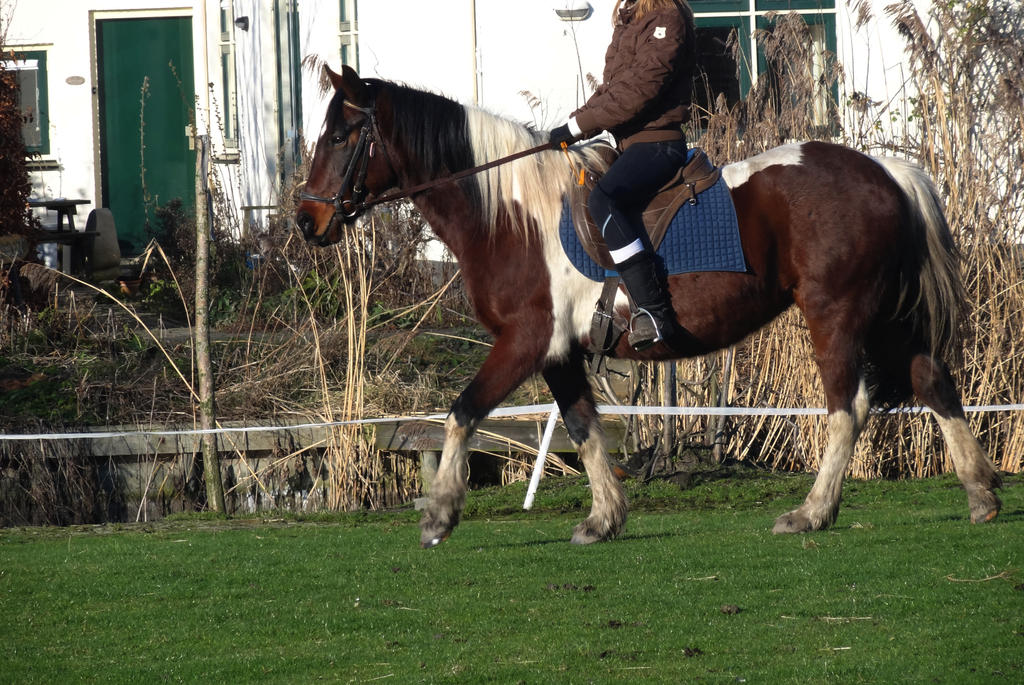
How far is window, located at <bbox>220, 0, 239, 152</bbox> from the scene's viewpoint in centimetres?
1544

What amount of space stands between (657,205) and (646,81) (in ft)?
1.84

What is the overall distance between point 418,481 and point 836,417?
3.99 m

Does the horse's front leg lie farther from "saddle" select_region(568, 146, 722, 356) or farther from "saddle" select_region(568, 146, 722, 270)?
→ "saddle" select_region(568, 146, 722, 270)

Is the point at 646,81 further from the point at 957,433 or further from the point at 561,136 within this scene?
the point at 957,433

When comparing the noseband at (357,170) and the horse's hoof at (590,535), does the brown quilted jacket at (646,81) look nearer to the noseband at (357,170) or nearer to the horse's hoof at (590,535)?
the noseband at (357,170)

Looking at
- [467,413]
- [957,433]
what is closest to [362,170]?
[467,413]

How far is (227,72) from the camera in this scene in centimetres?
1592

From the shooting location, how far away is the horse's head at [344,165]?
5.75 m

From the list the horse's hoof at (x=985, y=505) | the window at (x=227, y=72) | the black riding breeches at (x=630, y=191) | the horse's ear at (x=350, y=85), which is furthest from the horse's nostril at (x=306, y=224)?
the window at (x=227, y=72)

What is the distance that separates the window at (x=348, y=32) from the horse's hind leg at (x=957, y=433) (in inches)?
355

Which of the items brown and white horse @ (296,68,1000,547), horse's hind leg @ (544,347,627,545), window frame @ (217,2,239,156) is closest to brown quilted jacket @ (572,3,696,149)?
brown and white horse @ (296,68,1000,547)

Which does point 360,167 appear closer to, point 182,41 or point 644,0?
point 644,0

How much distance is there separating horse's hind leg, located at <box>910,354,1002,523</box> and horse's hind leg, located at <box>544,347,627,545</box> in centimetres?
150

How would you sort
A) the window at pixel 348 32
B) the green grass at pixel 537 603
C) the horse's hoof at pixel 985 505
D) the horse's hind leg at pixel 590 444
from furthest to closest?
the window at pixel 348 32
the horse's hind leg at pixel 590 444
the horse's hoof at pixel 985 505
the green grass at pixel 537 603
